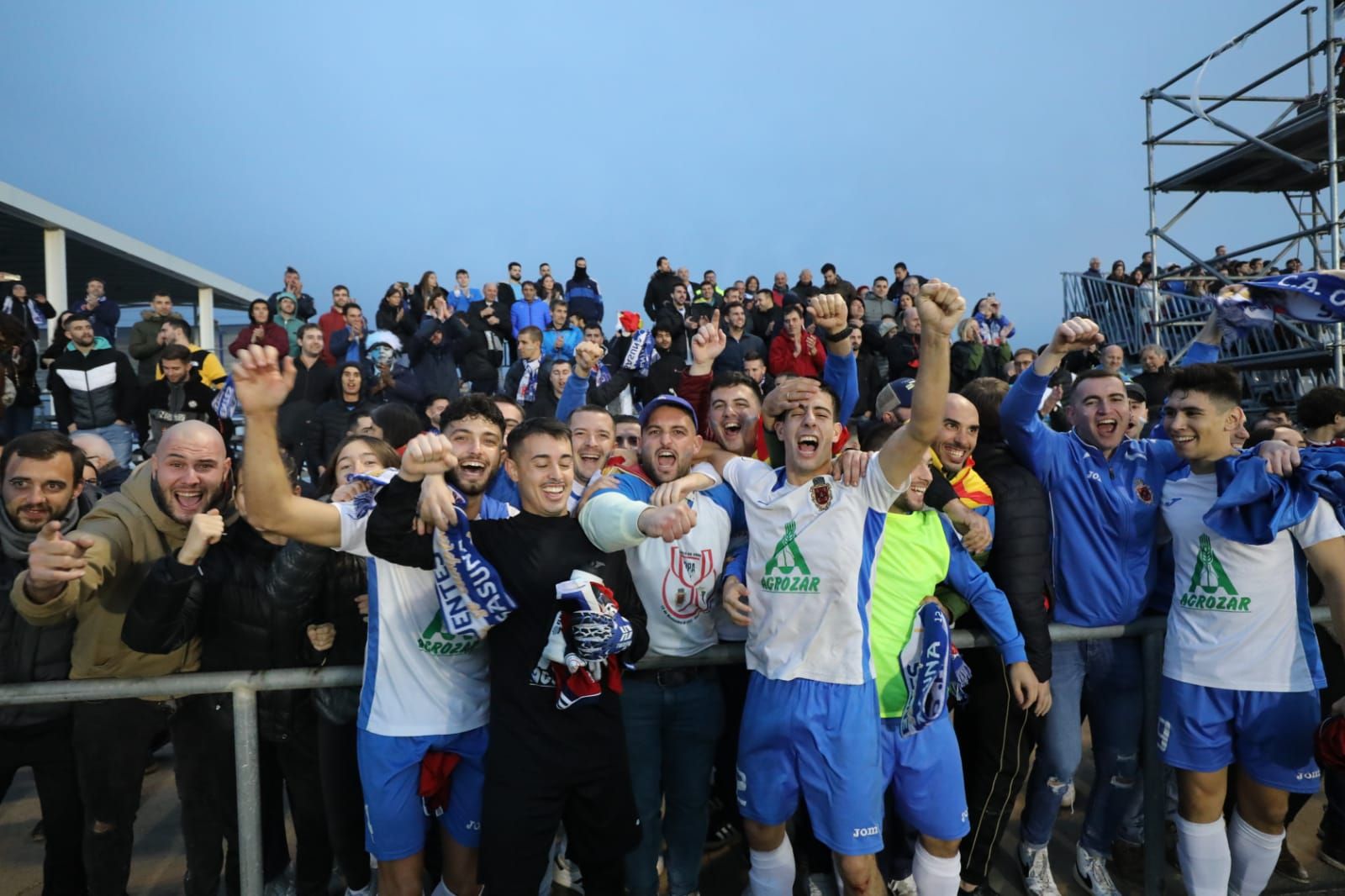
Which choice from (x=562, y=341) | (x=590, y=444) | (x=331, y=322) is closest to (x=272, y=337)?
(x=331, y=322)

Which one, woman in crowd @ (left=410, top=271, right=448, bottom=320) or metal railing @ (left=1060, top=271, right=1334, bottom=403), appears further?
woman in crowd @ (left=410, top=271, right=448, bottom=320)

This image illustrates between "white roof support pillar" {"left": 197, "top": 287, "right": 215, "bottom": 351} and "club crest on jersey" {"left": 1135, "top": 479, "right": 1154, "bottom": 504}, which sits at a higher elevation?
"white roof support pillar" {"left": 197, "top": 287, "right": 215, "bottom": 351}

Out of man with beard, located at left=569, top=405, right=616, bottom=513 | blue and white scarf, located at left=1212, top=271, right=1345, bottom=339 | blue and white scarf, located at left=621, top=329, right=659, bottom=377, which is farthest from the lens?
blue and white scarf, located at left=621, top=329, right=659, bottom=377

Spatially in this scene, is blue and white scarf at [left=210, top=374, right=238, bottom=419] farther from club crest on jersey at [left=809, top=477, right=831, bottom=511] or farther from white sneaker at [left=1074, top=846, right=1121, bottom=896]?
white sneaker at [left=1074, top=846, right=1121, bottom=896]

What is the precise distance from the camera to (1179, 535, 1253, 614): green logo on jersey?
3.24 meters

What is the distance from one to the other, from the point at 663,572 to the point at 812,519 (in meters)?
0.67

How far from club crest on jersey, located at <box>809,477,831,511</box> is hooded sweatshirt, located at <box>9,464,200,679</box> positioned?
251cm

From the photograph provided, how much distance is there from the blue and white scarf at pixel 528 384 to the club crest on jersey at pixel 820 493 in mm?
5561

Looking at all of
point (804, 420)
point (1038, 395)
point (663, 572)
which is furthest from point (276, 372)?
point (1038, 395)

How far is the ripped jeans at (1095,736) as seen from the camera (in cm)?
355

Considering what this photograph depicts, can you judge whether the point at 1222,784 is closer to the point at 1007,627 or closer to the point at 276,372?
the point at 1007,627

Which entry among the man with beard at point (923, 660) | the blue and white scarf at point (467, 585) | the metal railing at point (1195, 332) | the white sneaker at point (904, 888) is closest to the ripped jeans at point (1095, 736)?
the man with beard at point (923, 660)

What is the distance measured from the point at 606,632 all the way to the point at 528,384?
616cm

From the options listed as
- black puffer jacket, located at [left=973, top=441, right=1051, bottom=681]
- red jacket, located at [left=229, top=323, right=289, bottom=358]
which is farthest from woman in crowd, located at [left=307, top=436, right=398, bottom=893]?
red jacket, located at [left=229, top=323, right=289, bottom=358]
